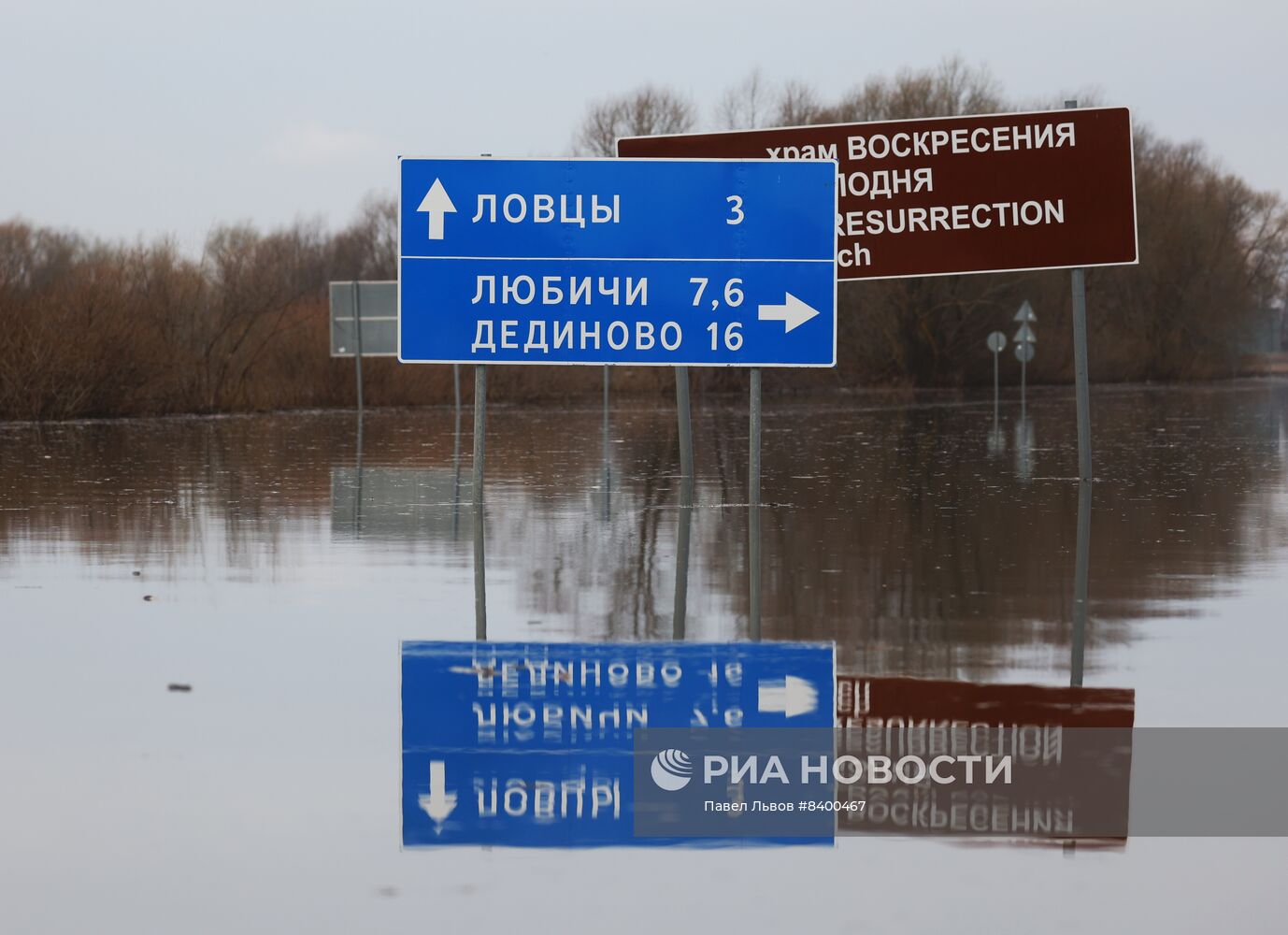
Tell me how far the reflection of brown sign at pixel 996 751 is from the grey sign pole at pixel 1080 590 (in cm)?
62

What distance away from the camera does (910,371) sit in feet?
245

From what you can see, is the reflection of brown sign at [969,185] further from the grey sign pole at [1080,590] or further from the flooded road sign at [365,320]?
Result: the flooded road sign at [365,320]

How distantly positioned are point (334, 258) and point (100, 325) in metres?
89.6

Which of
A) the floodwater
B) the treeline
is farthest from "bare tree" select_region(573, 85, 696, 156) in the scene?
the floodwater

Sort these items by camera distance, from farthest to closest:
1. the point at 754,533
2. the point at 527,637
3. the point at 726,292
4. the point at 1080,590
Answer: the point at 726,292
the point at 754,533
the point at 1080,590
the point at 527,637

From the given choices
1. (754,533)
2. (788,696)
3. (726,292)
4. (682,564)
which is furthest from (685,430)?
(788,696)

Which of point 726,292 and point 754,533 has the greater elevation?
point 726,292

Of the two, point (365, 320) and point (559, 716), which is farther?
point (365, 320)

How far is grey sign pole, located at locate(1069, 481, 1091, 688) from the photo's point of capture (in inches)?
345

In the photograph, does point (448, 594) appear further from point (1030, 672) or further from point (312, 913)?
point (312, 913)

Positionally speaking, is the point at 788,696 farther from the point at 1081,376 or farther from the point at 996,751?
the point at 1081,376

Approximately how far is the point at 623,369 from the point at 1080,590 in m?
54.2

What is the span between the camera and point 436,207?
1609 centimetres

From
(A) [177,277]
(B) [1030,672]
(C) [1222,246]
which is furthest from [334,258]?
(B) [1030,672]
